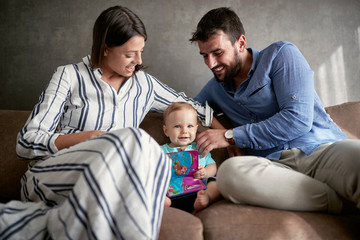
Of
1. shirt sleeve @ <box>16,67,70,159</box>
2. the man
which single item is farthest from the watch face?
shirt sleeve @ <box>16,67,70,159</box>

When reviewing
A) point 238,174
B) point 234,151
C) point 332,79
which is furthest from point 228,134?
point 332,79

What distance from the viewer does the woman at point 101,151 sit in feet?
2.99

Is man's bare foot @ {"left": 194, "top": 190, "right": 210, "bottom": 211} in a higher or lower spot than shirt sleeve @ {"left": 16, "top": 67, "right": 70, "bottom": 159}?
lower

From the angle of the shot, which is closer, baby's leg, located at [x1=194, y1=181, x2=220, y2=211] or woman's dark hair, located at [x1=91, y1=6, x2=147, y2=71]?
baby's leg, located at [x1=194, y1=181, x2=220, y2=211]

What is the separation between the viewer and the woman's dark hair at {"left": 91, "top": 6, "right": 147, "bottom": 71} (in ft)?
5.01

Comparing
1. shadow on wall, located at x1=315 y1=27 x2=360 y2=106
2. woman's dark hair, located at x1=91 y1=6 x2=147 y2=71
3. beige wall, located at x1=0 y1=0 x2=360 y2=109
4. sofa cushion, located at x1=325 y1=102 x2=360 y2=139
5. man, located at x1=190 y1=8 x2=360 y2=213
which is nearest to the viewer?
man, located at x1=190 y1=8 x2=360 y2=213

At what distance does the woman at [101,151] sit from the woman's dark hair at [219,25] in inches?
14.2

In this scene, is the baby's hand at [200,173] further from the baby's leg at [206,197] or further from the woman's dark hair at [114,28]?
the woman's dark hair at [114,28]

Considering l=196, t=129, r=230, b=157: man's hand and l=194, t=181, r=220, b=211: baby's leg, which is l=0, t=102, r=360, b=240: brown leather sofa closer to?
l=194, t=181, r=220, b=211: baby's leg

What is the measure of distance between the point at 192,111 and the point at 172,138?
0.64 ft

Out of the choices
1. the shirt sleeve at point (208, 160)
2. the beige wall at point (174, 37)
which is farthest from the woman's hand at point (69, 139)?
the beige wall at point (174, 37)

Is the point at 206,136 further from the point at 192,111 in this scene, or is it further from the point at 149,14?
the point at 149,14

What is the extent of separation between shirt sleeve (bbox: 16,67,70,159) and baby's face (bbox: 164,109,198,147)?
59cm

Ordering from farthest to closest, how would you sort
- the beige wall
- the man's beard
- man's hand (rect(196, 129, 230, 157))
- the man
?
1. the beige wall
2. the man's beard
3. man's hand (rect(196, 129, 230, 157))
4. the man
